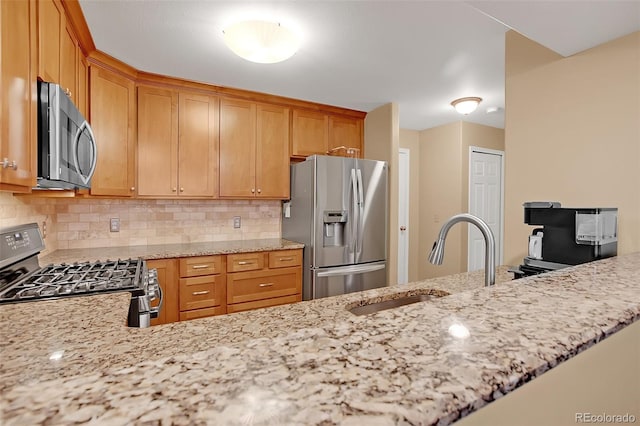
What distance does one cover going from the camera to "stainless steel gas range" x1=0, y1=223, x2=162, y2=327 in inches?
51.5

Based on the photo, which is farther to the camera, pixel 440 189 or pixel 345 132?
pixel 440 189

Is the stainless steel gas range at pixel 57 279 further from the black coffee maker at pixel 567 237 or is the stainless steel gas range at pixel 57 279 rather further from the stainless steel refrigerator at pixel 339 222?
the black coffee maker at pixel 567 237

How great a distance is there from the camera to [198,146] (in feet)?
9.50

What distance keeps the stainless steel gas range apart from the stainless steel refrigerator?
1.46m

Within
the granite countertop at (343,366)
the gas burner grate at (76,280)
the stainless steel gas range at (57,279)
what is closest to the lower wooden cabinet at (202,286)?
the gas burner grate at (76,280)

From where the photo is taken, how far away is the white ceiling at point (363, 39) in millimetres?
1465

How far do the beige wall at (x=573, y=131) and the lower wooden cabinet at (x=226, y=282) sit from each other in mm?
1816

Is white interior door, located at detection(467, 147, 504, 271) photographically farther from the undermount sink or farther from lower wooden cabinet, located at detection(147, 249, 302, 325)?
the undermount sink

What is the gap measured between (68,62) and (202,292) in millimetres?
1762

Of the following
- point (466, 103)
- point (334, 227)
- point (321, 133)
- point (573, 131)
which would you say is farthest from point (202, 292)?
point (466, 103)

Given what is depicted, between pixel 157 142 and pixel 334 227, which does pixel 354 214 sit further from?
pixel 157 142

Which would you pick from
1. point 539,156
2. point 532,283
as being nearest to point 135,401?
A: point 532,283

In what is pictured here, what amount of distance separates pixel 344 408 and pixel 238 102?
313 centimetres

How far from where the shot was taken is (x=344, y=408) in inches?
12.6
